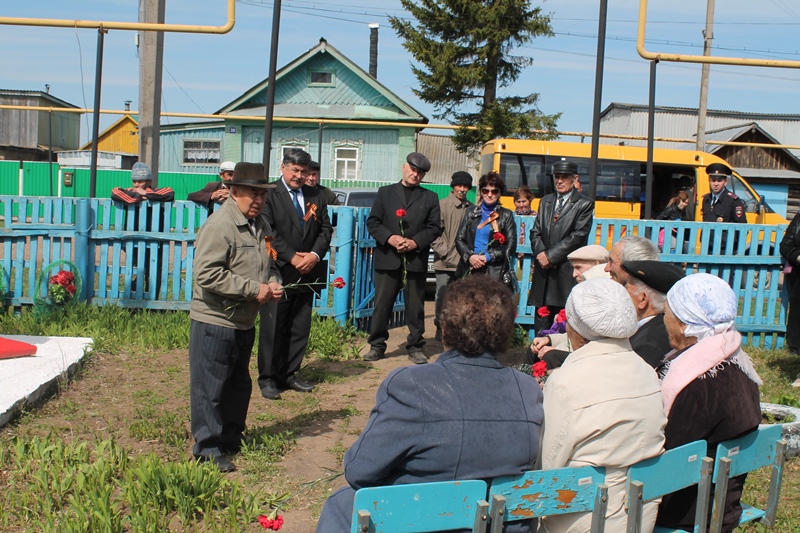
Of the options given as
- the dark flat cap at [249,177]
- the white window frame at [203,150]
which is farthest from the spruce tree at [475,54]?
the dark flat cap at [249,177]

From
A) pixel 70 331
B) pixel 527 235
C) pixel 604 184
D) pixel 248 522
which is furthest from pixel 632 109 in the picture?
pixel 248 522

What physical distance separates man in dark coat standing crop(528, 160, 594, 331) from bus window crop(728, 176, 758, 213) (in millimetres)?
11123

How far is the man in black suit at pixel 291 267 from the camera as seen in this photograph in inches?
244

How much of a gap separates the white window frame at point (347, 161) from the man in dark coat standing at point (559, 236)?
22.1 m

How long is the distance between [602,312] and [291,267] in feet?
12.2

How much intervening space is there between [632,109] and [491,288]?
138 ft

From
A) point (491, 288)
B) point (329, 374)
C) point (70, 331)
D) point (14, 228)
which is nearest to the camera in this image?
point (491, 288)

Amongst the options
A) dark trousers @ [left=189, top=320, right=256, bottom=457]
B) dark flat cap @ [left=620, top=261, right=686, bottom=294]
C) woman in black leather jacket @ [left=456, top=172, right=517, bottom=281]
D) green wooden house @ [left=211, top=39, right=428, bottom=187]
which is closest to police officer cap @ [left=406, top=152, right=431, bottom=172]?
woman in black leather jacket @ [left=456, top=172, right=517, bottom=281]

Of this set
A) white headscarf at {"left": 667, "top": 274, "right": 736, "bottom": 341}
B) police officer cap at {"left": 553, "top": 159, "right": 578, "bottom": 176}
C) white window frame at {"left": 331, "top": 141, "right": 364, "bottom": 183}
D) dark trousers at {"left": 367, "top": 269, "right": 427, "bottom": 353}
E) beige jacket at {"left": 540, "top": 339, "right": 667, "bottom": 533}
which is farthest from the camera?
white window frame at {"left": 331, "top": 141, "right": 364, "bottom": 183}

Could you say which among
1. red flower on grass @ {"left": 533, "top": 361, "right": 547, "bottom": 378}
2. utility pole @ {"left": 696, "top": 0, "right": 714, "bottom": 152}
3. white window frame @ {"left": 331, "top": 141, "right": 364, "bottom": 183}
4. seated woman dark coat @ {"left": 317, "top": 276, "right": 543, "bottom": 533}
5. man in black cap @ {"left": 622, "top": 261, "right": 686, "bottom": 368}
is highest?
utility pole @ {"left": 696, "top": 0, "right": 714, "bottom": 152}

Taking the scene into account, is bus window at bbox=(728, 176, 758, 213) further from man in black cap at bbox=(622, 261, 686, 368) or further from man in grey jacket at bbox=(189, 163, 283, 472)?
man in grey jacket at bbox=(189, 163, 283, 472)

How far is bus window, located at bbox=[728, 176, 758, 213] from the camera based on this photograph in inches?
673

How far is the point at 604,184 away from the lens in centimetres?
1795

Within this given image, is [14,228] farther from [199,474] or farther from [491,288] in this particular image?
[491,288]
